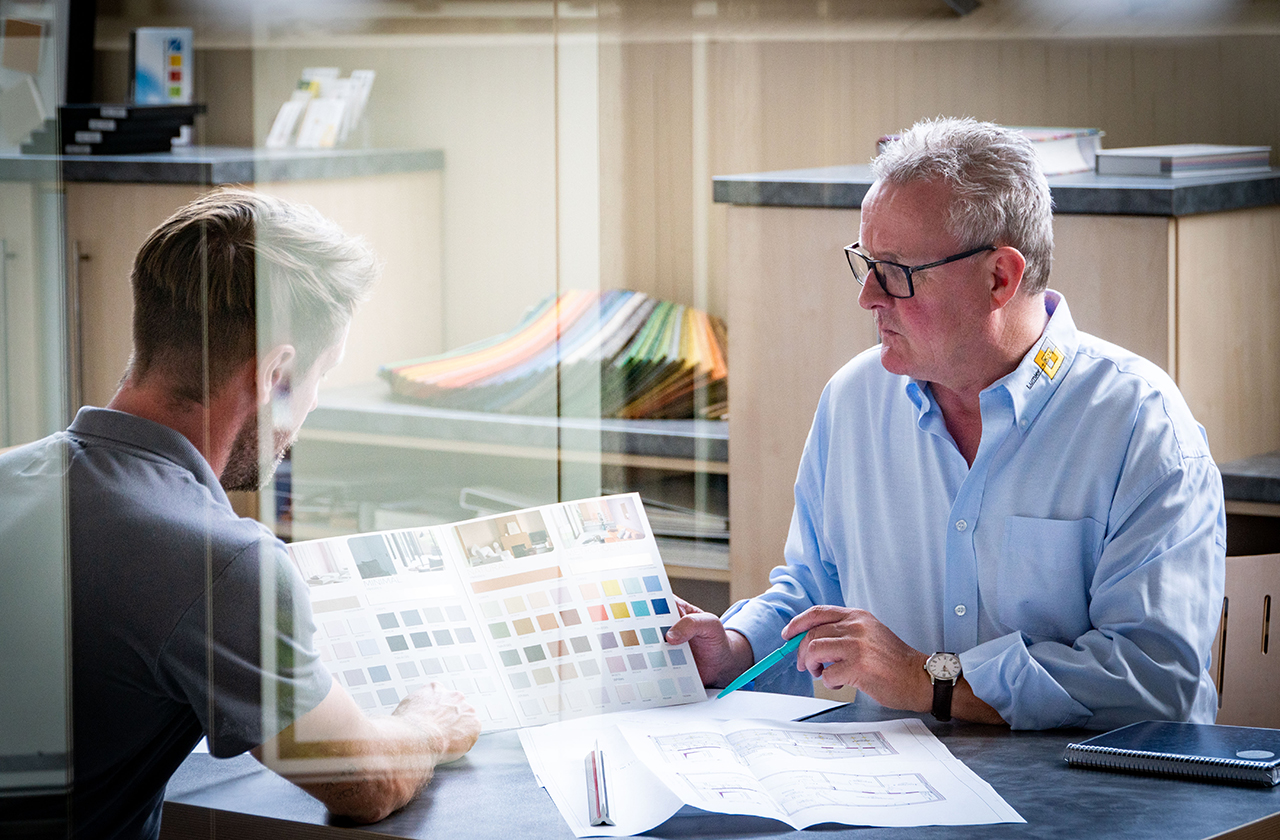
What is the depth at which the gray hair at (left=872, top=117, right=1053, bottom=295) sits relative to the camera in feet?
4.91

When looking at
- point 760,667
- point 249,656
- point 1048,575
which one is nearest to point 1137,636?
point 1048,575

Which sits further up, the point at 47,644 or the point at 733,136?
the point at 733,136

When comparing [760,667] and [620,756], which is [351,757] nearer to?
[620,756]

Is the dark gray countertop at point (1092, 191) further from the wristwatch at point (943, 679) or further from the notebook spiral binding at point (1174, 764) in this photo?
the notebook spiral binding at point (1174, 764)

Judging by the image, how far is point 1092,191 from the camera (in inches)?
77.4

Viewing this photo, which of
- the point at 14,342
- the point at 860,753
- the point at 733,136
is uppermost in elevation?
the point at 733,136

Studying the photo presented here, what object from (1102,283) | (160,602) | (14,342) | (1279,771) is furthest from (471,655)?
(1102,283)

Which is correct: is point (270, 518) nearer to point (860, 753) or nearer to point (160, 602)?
point (160, 602)

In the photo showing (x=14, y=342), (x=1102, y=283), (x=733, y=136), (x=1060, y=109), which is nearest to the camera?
(x=14, y=342)

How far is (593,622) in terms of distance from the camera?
1309 mm

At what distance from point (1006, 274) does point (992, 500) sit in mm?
253

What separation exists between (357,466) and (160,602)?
19 cm

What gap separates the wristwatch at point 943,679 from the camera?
132 cm

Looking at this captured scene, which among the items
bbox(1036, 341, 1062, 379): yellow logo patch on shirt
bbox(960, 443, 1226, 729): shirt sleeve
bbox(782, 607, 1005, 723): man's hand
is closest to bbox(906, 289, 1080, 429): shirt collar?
bbox(1036, 341, 1062, 379): yellow logo patch on shirt
